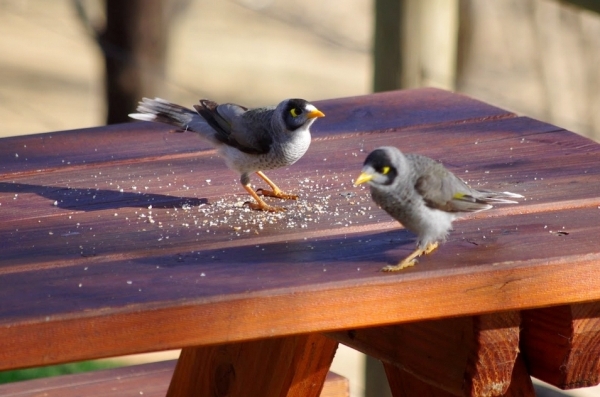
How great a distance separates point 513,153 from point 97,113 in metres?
7.61

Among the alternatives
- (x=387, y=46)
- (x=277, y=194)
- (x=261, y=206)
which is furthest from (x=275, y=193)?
(x=387, y=46)

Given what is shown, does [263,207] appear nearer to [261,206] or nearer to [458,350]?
[261,206]

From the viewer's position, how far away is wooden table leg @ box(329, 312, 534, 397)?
2.29 m

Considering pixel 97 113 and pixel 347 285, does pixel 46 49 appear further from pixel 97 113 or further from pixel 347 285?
pixel 347 285

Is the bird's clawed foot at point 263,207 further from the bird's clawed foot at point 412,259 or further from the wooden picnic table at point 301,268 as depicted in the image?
the bird's clawed foot at point 412,259

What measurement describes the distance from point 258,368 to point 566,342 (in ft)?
2.57

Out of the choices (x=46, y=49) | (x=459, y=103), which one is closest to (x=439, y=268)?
(x=459, y=103)

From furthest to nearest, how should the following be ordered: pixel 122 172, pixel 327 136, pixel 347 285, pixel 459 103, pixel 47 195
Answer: pixel 459 103
pixel 327 136
pixel 122 172
pixel 47 195
pixel 347 285

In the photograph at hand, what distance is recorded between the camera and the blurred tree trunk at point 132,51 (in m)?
5.89

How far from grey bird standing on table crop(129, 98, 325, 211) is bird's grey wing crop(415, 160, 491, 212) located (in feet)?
1.39

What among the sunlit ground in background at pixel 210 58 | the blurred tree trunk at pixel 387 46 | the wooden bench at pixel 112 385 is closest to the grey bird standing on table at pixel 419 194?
the wooden bench at pixel 112 385

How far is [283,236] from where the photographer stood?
94.7 inches

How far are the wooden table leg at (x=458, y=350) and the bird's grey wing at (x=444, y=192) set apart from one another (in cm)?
25

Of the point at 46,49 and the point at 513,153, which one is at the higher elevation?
the point at 46,49
